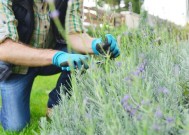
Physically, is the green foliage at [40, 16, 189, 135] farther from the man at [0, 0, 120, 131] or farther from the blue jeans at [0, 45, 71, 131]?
the blue jeans at [0, 45, 71, 131]

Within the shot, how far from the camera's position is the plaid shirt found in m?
2.84

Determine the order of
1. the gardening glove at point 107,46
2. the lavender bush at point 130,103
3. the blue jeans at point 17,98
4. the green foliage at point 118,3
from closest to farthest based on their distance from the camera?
the lavender bush at point 130,103 < the gardening glove at point 107,46 < the green foliage at point 118,3 < the blue jeans at point 17,98

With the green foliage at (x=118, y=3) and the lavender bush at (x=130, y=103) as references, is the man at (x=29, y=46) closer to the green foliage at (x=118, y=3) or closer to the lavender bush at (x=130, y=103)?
the green foliage at (x=118, y=3)

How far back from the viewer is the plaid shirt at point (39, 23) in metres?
2.84

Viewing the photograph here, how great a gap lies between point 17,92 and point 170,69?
1.47 meters

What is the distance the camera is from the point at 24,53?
278cm

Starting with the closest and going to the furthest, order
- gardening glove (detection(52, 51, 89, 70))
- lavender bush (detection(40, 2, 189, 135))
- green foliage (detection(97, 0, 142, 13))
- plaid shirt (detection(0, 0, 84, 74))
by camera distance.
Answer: lavender bush (detection(40, 2, 189, 135)), gardening glove (detection(52, 51, 89, 70)), plaid shirt (detection(0, 0, 84, 74)), green foliage (detection(97, 0, 142, 13))

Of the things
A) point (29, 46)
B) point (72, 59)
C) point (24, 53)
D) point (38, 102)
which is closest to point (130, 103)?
point (72, 59)

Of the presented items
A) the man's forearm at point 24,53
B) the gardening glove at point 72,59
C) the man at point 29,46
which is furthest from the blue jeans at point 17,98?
the gardening glove at point 72,59

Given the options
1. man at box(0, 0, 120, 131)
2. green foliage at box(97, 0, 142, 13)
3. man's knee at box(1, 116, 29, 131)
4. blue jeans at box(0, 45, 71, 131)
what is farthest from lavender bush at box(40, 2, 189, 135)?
man's knee at box(1, 116, 29, 131)

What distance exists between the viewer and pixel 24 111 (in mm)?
3416

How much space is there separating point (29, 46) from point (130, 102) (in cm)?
141

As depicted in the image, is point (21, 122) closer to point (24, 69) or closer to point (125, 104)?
point (24, 69)

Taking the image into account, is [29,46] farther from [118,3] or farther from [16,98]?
[118,3]
